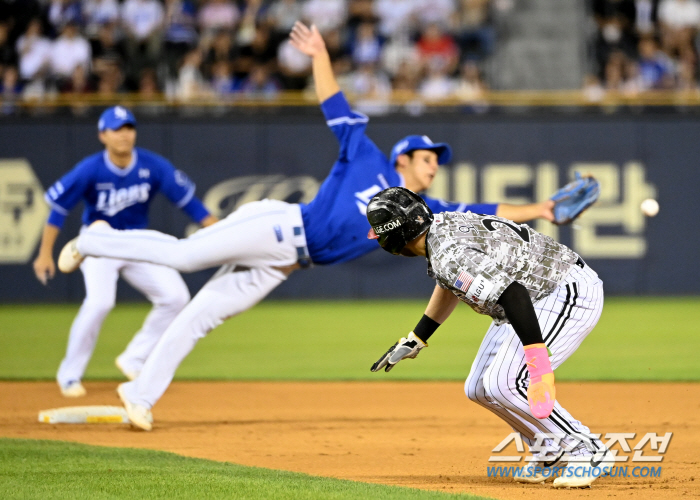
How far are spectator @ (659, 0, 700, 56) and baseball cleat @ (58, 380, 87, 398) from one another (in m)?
12.9

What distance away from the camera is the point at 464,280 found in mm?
4305

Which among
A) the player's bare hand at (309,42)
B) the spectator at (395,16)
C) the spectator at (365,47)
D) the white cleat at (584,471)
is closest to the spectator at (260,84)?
the spectator at (365,47)

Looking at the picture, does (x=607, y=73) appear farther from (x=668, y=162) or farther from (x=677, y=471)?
(x=677, y=471)

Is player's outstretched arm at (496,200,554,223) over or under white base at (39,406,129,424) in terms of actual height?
over

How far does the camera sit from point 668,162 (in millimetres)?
15633

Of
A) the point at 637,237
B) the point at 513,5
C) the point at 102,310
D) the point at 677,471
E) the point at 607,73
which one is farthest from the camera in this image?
the point at 513,5

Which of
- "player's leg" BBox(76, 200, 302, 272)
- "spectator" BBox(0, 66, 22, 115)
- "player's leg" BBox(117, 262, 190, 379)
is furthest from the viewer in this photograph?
"spectator" BBox(0, 66, 22, 115)

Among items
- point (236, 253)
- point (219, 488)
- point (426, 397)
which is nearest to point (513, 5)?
point (426, 397)

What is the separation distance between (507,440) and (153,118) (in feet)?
35.3

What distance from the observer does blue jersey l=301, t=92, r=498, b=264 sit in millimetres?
6258

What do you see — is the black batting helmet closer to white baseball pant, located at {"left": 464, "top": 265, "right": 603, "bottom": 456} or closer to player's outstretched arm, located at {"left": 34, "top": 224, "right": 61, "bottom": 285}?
white baseball pant, located at {"left": 464, "top": 265, "right": 603, "bottom": 456}

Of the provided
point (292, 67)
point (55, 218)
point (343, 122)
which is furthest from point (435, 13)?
point (343, 122)

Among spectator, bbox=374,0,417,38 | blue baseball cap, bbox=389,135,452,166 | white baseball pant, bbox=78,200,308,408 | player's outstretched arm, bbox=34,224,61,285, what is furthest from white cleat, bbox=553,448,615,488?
spectator, bbox=374,0,417,38

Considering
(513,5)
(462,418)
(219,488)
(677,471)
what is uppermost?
(513,5)
